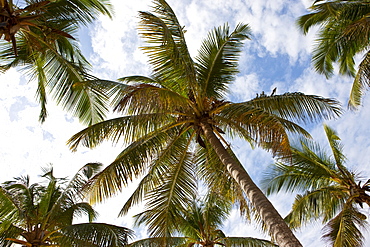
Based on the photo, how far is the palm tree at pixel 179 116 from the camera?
6.20 meters

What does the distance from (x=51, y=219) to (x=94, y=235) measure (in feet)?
6.05

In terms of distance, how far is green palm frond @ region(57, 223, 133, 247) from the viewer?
25.1 feet

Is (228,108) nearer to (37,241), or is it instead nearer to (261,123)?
(261,123)

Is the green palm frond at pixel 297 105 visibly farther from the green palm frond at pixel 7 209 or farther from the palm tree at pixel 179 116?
the green palm frond at pixel 7 209

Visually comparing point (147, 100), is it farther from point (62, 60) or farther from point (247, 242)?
point (247, 242)

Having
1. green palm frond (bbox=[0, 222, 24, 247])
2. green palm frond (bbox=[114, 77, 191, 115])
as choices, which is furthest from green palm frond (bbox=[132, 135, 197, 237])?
green palm frond (bbox=[0, 222, 24, 247])

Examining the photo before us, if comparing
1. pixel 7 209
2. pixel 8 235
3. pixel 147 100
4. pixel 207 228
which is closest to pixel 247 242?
pixel 207 228

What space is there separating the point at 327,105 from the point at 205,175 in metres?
3.46

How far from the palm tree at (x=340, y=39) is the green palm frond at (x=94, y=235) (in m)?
7.14

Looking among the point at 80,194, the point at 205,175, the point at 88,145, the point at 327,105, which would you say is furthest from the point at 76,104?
the point at 327,105

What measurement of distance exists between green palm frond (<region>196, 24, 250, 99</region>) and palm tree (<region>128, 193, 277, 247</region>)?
3185 millimetres

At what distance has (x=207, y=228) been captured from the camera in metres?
10.8

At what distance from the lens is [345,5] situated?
9.57m

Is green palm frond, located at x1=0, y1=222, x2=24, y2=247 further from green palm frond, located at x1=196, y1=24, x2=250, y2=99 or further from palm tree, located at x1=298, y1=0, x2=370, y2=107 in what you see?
palm tree, located at x1=298, y1=0, x2=370, y2=107
